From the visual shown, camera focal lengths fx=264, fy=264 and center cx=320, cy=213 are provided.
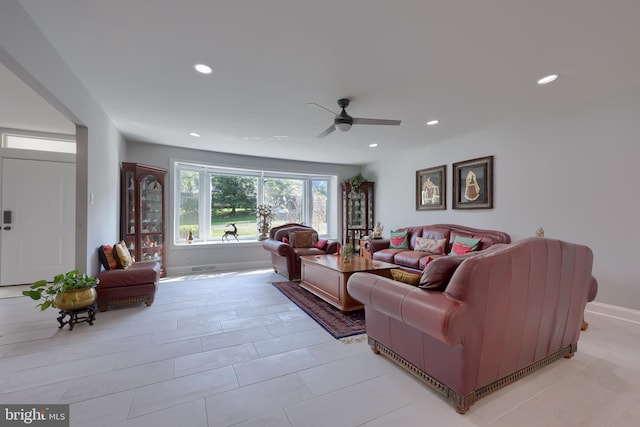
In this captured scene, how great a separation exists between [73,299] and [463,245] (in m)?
5.00

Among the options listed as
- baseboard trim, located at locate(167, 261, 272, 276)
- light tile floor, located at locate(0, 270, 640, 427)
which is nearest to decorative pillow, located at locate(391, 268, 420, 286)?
light tile floor, located at locate(0, 270, 640, 427)

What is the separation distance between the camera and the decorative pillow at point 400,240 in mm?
5287

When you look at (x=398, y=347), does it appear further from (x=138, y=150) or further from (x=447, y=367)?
(x=138, y=150)

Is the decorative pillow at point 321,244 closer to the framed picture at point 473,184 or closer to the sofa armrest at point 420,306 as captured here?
the framed picture at point 473,184

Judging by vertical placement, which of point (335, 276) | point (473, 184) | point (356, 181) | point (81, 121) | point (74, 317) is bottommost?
point (74, 317)

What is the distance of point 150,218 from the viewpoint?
4871 mm

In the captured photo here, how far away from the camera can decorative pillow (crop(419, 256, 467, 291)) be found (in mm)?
1614

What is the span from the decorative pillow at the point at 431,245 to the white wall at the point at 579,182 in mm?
586

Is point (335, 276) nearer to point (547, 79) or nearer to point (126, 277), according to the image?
point (126, 277)

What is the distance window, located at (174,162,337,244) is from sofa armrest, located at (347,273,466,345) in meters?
4.73

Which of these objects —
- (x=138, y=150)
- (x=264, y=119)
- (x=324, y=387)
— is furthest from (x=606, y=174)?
(x=138, y=150)

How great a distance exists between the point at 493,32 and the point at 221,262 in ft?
18.5

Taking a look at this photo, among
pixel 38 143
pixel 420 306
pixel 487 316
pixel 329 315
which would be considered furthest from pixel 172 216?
pixel 487 316

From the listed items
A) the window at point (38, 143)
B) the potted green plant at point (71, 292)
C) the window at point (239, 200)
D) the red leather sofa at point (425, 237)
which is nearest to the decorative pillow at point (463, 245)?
the red leather sofa at point (425, 237)
